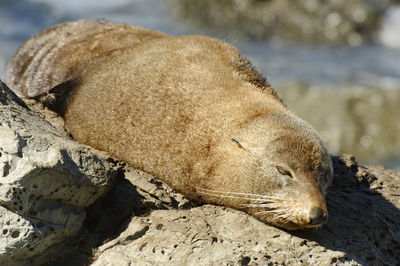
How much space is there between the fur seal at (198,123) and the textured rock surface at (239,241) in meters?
0.18

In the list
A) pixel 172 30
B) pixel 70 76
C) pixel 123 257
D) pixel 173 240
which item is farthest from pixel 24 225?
pixel 172 30

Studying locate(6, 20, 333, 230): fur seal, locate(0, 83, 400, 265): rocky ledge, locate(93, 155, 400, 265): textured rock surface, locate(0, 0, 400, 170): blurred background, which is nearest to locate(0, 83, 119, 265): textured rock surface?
locate(0, 83, 400, 265): rocky ledge

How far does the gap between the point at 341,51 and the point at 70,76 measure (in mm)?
13217

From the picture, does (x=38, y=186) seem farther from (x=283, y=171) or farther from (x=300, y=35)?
(x=300, y=35)

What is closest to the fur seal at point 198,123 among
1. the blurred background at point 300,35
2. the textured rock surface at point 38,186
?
the textured rock surface at point 38,186

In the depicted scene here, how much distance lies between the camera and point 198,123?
5965 mm

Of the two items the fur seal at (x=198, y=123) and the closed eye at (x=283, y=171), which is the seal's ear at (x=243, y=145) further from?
the closed eye at (x=283, y=171)

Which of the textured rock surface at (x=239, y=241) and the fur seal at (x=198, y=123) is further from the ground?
the fur seal at (x=198, y=123)

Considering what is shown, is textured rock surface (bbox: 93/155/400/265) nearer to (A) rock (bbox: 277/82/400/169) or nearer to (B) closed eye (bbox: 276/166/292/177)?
(B) closed eye (bbox: 276/166/292/177)

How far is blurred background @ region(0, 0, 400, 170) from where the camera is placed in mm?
14766

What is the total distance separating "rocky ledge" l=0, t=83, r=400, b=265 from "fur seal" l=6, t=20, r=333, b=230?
221 mm

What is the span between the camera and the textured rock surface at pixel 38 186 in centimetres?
484

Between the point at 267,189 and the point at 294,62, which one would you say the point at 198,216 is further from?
the point at 294,62

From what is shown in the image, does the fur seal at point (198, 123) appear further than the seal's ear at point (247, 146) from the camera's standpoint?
No
